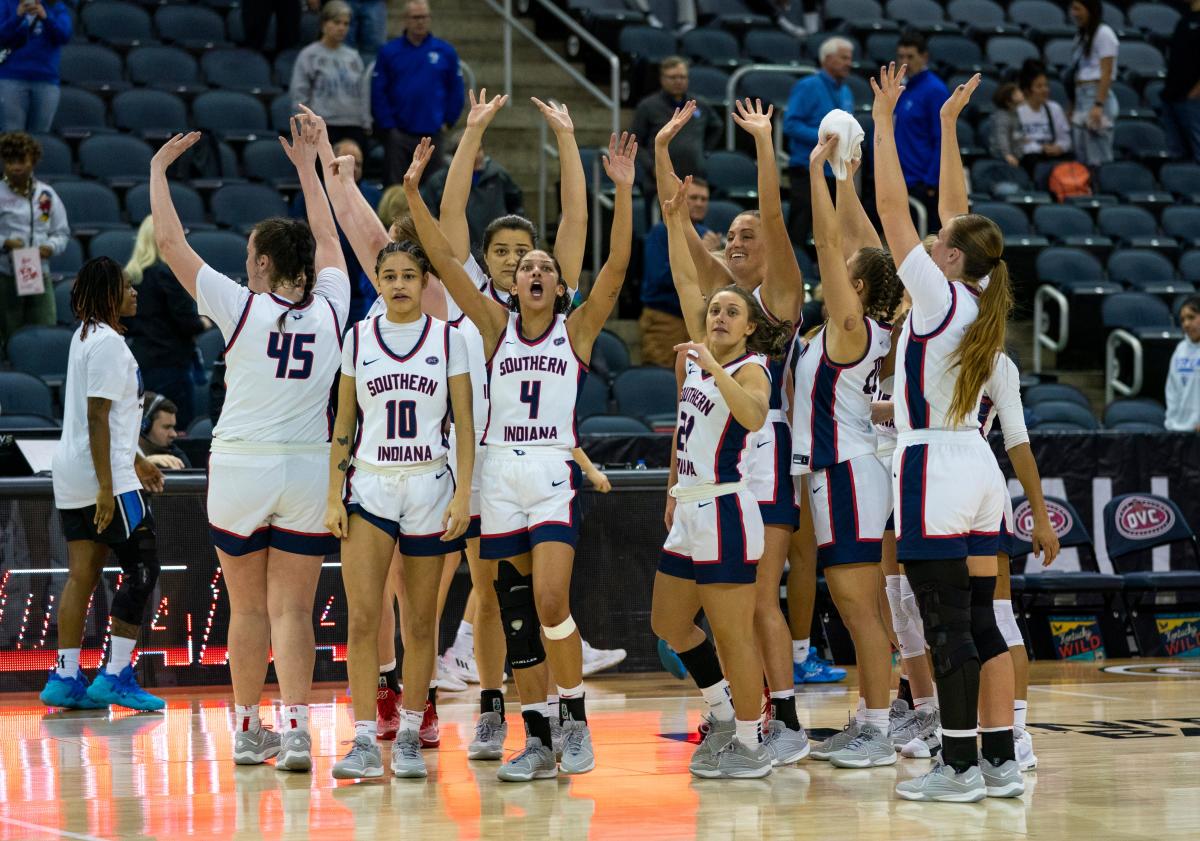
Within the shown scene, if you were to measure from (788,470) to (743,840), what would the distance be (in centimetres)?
180

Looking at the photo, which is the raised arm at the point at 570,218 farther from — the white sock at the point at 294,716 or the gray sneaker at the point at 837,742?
the gray sneaker at the point at 837,742

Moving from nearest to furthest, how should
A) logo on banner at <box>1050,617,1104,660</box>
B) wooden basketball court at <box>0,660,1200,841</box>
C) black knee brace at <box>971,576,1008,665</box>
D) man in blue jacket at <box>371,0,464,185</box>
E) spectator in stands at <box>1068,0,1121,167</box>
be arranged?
wooden basketball court at <box>0,660,1200,841</box>
black knee brace at <box>971,576,1008,665</box>
logo on banner at <box>1050,617,1104,660</box>
man in blue jacket at <box>371,0,464,185</box>
spectator in stands at <box>1068,0,1121,167</box>

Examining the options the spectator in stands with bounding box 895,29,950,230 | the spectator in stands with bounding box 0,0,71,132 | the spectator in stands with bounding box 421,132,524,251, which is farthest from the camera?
the spectator in stands with bounding box 895,29,950,230

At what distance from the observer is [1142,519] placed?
10492 millimetres

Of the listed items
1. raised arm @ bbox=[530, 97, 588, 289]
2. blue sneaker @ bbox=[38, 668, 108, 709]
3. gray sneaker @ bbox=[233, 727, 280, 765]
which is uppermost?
raised arm @ bbox=[530, 97, 588, 289]

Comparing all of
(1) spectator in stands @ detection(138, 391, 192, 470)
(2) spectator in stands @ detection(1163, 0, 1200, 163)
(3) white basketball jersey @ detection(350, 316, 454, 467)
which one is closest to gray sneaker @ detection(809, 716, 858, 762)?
(3) white basketball jersey @ detection(350, 316, 454, 467)

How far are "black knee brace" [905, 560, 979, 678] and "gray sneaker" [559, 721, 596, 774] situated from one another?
4.42 ft

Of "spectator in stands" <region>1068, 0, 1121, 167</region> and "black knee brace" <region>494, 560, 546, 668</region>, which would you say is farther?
"spectator in stands" <region>1068, 0, 1121, 167</region>

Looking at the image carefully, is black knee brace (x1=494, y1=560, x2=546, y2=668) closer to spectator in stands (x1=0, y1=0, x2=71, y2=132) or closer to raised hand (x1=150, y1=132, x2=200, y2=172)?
raised hand (x1=150, y1=132, x2=200, y2=172)

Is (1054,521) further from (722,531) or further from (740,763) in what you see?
(722,531)

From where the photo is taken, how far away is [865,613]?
6.22 m

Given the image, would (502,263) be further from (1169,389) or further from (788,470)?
(1169,389)

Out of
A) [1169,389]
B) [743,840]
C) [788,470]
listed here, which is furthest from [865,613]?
[1169,389]

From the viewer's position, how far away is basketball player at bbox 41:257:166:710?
25.1 feet
